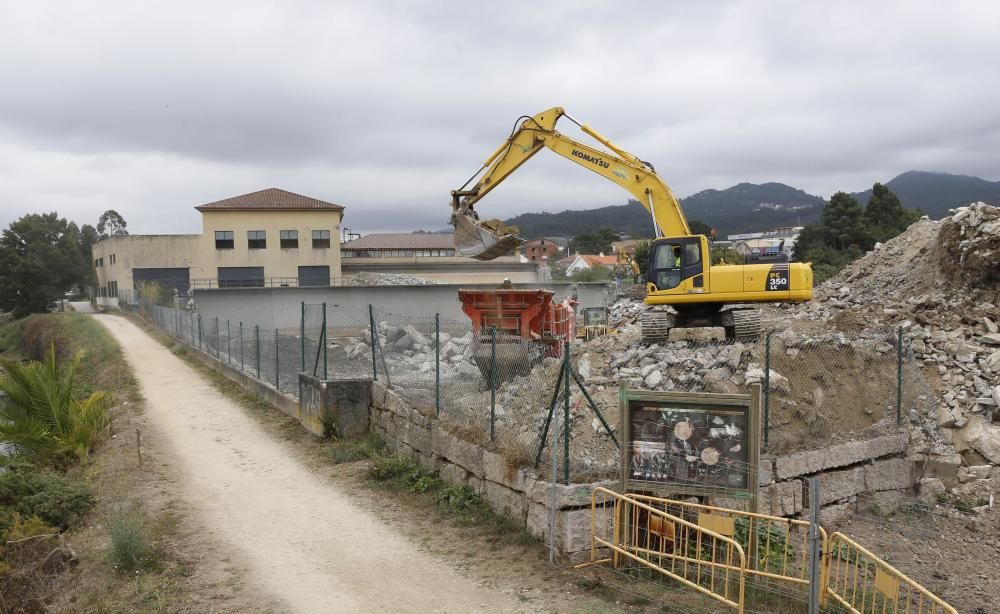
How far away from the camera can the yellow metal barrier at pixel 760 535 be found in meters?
6.53

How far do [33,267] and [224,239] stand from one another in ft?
82.8

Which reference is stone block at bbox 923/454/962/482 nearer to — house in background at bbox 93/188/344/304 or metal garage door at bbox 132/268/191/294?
house in background at bbox 93/188/344/304

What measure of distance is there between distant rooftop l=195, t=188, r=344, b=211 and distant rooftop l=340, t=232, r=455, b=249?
17353 mm

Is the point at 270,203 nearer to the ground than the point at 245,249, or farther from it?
farther from it

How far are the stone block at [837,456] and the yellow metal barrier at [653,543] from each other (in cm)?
260

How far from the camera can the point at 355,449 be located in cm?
1188

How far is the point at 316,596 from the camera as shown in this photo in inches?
275

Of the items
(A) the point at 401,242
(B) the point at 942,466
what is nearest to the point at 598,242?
(A) the point at 401,242

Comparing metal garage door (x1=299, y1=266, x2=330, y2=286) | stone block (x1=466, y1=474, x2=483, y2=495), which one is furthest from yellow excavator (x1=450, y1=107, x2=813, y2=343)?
metal garage door (x1=299, y1=266, x2=330, y2=286)

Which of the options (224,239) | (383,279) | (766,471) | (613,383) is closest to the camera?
(766,471)

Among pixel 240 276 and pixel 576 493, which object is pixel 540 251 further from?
pixel 576 493

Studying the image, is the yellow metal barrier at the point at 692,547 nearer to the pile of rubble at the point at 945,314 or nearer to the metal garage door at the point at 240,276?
the pile of rubble at the point at 945,314

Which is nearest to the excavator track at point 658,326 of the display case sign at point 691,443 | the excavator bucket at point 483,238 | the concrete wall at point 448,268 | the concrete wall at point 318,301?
the excavator bucket at point 483,238

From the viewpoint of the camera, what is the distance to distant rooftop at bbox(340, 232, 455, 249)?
7500cm
